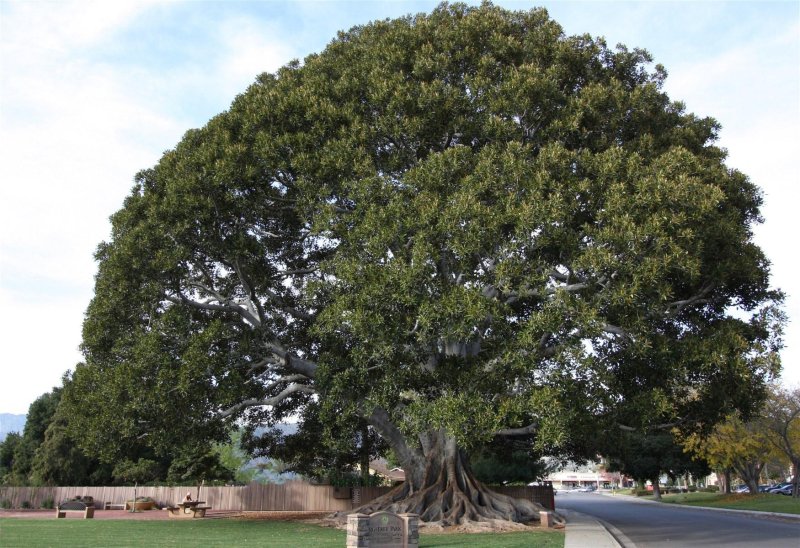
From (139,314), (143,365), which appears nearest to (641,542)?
(143,365)

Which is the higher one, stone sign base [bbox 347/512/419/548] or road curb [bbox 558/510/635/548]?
stone sign base [bbox 347/512/419/548]

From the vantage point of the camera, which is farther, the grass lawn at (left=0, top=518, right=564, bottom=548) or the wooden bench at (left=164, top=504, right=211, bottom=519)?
the wooden bench at (left=164, top=504, right=211, bottom=519)

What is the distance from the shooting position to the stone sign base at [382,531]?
13.0m

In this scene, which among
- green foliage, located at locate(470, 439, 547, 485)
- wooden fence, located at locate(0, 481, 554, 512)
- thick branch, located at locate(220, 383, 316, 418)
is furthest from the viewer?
green foliage, located at locate(470, 439, 547, 485)

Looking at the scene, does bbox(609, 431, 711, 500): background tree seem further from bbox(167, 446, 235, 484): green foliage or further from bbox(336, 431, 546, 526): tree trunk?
bbox(336, 431, 546, 526): tree trunk

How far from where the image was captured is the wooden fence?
33.4 meters

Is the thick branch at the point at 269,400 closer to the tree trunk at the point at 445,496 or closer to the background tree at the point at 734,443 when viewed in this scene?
the tree trunk at the point at 445,496

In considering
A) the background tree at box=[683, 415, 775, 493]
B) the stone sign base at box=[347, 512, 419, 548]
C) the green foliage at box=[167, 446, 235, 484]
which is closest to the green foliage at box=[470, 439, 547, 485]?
the background tree at box=[683, 415, 775, 493]

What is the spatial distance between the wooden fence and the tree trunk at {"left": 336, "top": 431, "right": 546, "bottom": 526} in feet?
31.8

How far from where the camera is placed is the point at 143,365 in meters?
18.0

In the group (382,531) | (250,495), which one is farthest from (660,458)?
(382,531)

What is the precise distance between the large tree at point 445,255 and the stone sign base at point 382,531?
292cm

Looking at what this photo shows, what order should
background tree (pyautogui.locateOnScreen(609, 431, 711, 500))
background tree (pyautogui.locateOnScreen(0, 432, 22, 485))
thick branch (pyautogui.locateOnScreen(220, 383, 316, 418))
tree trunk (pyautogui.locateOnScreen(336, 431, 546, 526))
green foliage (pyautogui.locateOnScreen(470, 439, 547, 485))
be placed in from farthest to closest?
background tree (pyautogui.locateOnScreen(609, 431, 711, 500))
background tree (pyautogui.locateOnScreen(0, 432, 22, 485))
green foliage (pyautogui.locateOnScreen(470, 439, 547, 485))
thick branch (pyautogui.locateOnScreen(220, 383, 316, 418))
tree trunk (pyautogui.locateOnScreen(336, 431, 546, 526))

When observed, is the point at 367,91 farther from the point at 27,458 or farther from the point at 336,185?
the point at 27,458
